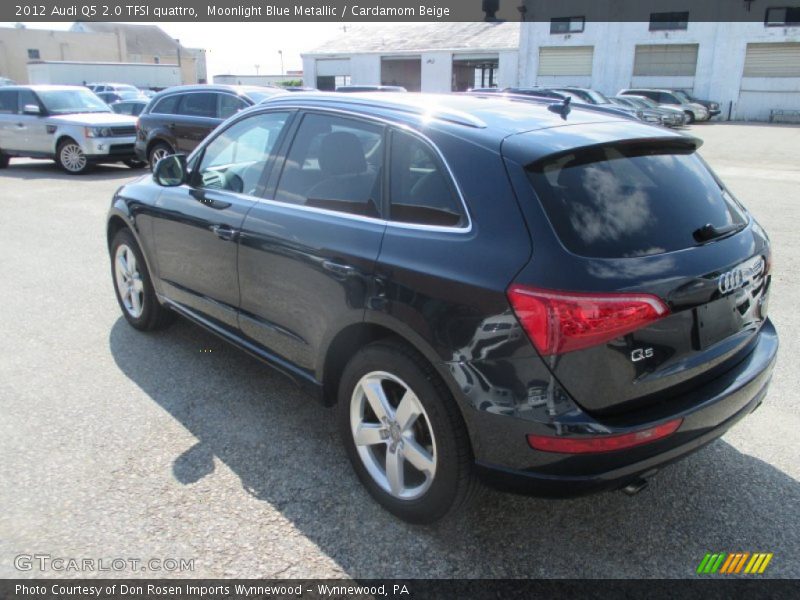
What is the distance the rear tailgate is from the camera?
2213 millimetres

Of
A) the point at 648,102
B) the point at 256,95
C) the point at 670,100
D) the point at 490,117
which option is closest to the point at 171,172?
the point at 490,117

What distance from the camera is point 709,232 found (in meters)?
2.61

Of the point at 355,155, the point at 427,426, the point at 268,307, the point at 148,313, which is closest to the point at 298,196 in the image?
the point at 355,155

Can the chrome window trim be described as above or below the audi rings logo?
above

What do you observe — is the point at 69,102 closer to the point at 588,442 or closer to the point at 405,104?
the point at 405,104

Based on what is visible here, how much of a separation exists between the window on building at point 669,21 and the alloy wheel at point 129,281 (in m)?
40.9

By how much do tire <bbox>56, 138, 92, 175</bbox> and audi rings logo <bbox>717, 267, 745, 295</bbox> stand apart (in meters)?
14.3

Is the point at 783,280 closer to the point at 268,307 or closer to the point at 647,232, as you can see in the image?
the point at 647,232

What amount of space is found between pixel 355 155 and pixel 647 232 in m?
1.42

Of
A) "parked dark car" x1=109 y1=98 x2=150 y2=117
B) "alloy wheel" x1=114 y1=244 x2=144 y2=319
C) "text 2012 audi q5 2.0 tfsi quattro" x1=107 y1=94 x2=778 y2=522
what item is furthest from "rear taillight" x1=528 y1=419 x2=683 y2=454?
"parked dark car" x1=109 y1=98 x2=150 y2=117

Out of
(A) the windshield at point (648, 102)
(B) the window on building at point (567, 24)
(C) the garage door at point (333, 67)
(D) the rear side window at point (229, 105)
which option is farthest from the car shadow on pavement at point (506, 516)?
(C) the garage door at point (333, 67)

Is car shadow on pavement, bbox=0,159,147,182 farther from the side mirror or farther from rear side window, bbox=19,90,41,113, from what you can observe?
the side mirror

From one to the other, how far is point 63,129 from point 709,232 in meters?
14.7

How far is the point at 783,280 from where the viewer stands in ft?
19.7
